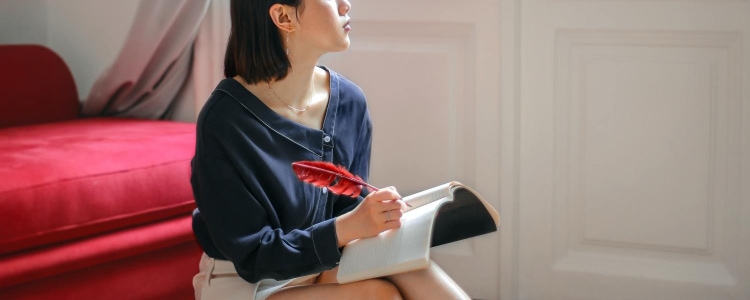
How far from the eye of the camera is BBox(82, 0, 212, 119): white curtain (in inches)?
96.9

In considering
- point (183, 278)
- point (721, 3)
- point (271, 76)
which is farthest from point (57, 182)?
point (721, 3)

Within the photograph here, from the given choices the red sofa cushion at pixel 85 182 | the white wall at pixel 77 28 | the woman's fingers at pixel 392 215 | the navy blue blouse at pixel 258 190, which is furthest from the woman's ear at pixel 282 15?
the white wall at pixel 77 28

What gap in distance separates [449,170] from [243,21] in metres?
1.07

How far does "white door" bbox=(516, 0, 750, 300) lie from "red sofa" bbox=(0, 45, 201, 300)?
0.83 m

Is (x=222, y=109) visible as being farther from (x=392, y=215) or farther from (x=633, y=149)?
(x=633, y=149)

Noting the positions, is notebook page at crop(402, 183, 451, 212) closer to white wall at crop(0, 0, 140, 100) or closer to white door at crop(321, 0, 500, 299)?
white door at crop(321, 0, 500, 299)

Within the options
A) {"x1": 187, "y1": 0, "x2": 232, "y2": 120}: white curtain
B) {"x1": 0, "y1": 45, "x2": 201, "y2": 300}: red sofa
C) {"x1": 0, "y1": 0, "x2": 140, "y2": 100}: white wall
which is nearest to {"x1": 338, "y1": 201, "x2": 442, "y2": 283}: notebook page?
{"x1": 0, "y1": 45, "x2": 201, "y2": 300}: red sofa

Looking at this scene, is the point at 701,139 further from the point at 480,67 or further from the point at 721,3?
the point at 480,67

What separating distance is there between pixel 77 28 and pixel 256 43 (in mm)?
1515

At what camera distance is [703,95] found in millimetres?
2133

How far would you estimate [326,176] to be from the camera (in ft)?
4.25

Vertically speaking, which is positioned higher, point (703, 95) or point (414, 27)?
point (414, 27)

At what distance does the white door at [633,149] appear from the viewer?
212 cm

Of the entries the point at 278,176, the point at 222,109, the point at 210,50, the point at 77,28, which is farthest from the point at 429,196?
the point at 77,28
